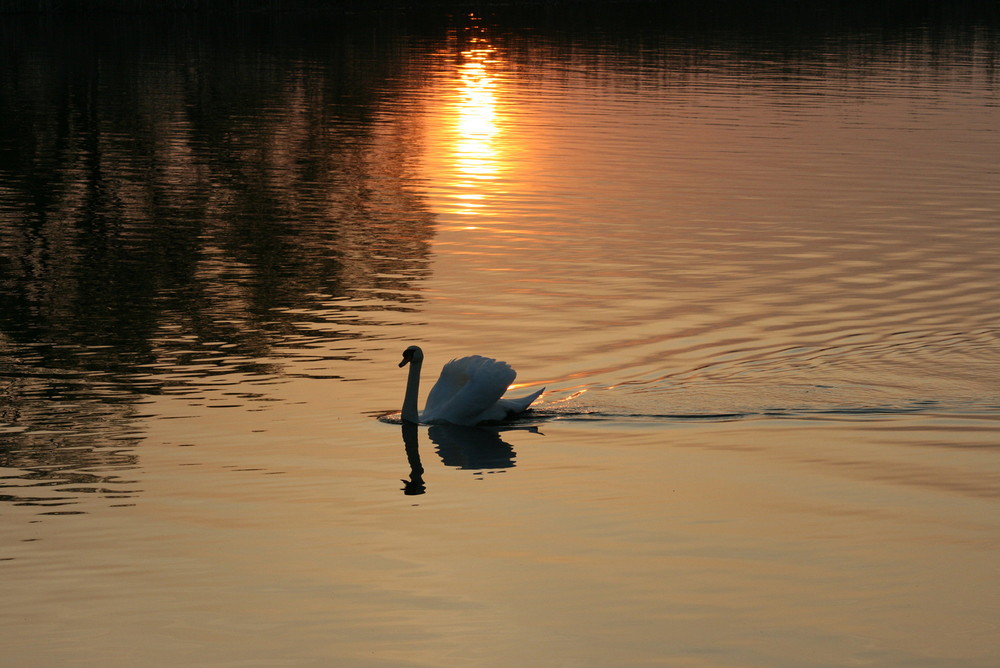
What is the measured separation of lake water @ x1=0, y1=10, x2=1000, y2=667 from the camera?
9922 millimetres

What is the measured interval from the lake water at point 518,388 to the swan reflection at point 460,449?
0.05 m

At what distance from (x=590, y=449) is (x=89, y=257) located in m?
12.8

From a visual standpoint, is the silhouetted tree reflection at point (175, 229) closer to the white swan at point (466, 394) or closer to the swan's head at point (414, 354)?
the swan's head at point (414, 354)

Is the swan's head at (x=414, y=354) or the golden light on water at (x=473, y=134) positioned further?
the golden light on water at (x=473, y=134)

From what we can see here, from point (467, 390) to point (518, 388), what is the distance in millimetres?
1528

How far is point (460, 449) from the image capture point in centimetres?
1430

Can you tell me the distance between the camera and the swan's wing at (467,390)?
14.6 m

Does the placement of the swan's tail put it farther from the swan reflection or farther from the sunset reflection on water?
the sunset reflection on water

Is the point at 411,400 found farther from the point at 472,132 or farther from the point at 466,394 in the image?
the point at 472,132

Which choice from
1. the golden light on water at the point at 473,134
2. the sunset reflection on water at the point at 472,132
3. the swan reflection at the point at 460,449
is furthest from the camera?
the sunset reflection on water at the point at 472,132

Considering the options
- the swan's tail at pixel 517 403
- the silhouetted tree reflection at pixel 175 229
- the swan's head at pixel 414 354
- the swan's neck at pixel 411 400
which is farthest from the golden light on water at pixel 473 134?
the swan's neck at pixel 411 400

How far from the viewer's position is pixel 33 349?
17969 millimetres

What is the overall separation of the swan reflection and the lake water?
52mm

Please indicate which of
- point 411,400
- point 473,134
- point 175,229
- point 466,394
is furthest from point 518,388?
point 473,134
